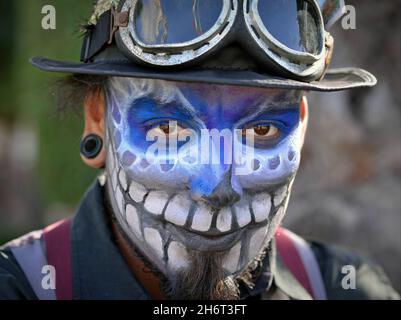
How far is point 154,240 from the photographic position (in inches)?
108

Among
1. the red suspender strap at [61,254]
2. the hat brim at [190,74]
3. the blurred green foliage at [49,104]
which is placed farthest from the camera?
the blurred green foliage at [49,104]

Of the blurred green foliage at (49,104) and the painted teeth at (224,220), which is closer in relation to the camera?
the painted teeth at (224,220)

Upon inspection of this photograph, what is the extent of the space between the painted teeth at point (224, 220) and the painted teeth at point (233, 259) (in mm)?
114

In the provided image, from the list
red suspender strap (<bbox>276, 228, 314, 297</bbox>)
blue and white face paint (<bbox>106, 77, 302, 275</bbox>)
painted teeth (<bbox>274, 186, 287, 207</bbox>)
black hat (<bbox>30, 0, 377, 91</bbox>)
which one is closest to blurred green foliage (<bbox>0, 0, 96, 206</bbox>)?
red suspender strap (<bbox>276, 228, 314, 297</bbox>)

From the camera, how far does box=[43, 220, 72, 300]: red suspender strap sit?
2912 millimetres

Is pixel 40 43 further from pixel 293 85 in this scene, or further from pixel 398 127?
pixel 293 85

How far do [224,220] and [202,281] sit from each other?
24 centimetres

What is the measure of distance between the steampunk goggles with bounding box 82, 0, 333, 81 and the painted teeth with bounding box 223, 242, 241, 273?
582mm

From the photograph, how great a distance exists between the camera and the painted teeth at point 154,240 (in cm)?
274

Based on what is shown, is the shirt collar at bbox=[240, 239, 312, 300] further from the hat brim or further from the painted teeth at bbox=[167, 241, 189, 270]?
the hat brim

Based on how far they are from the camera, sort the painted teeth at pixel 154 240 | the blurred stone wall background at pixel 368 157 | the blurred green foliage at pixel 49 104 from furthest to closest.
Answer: the blurred green foliage at pixel 49 104
the blurred stone wall background at pixel 368 157
the painted teeth at pixel 154 240

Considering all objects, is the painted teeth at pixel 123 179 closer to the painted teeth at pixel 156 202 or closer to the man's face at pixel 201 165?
the man's face at pixel 201 165

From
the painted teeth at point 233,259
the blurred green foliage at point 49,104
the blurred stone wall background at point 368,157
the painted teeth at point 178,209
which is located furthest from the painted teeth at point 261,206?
the blurred green foliage at point 49,104

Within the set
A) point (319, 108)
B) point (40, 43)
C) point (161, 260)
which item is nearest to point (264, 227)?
point (161, 260)
